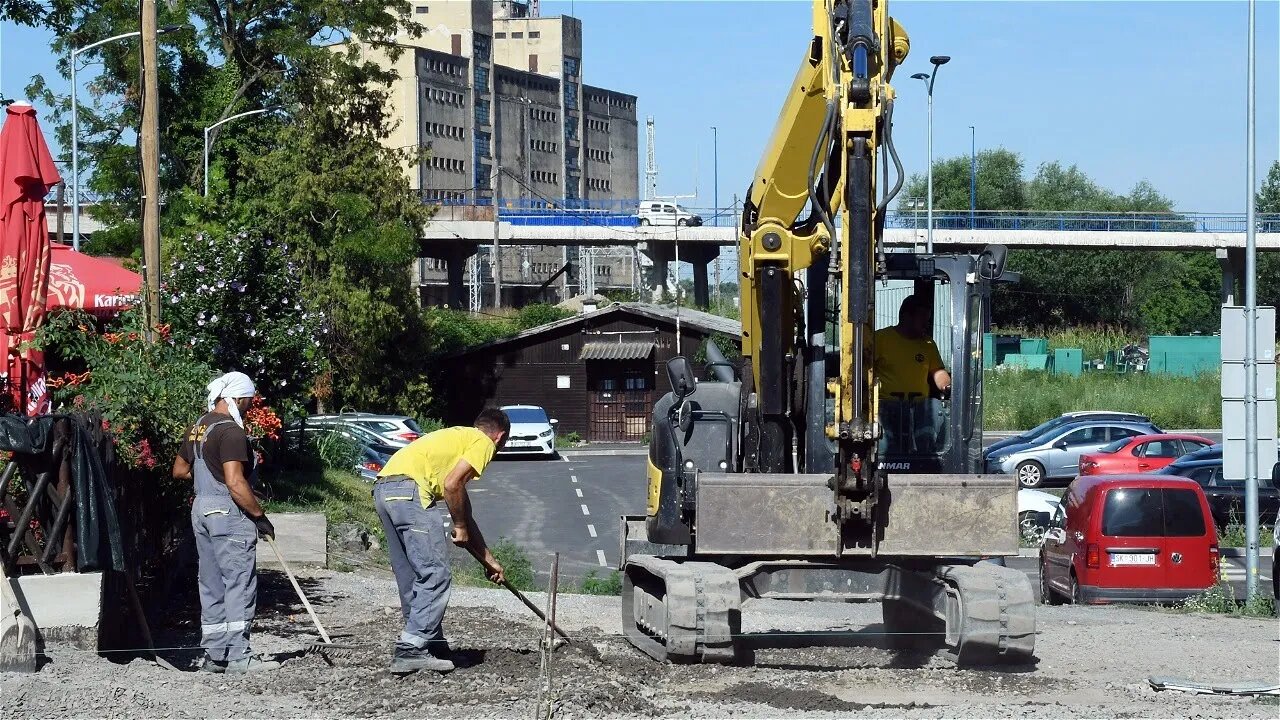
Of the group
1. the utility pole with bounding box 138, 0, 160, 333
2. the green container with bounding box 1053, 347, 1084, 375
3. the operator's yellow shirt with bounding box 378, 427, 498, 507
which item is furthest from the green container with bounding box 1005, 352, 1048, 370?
the operator's yellow shirt with bounding box 378, 427, 498, 507

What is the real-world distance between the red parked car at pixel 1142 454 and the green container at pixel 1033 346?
41402 millimetres

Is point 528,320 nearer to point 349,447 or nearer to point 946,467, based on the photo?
point 349,447

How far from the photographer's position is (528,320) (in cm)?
6994

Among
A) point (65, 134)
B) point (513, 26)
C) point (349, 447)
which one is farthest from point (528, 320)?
point (513, 26)

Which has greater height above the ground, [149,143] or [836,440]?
[149,143]

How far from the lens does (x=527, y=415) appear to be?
51.2 metres

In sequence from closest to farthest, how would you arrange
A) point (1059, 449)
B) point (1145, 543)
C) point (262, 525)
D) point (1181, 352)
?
1. point (262, 525)
2. point (1145, 543)
3. point (1059, 449)
4. point (1181, 352)

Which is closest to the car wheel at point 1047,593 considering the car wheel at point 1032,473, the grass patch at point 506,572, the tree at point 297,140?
the grass patch at point 506,572

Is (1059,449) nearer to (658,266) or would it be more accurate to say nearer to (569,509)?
(569,509)

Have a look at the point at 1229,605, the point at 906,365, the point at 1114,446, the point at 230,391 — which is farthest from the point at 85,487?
the point at 1114,446

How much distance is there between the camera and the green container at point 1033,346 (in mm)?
78688

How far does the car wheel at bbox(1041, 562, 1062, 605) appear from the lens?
19.7 metres

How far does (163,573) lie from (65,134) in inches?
1528

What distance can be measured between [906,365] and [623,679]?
2889mm
